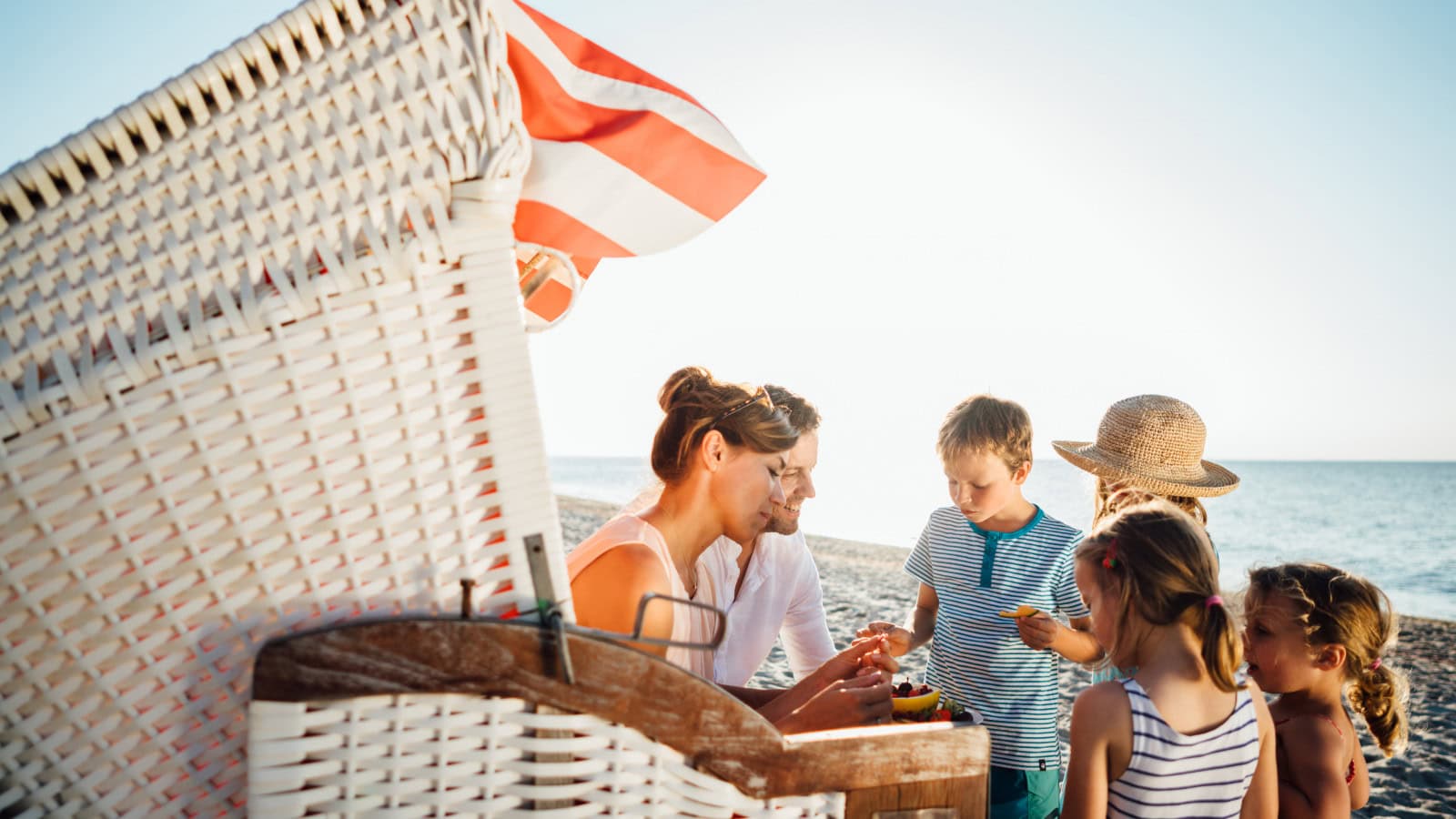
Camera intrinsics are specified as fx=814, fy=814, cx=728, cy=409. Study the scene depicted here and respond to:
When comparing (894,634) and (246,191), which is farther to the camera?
(894,634)

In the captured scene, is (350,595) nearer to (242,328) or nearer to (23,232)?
(242,328)

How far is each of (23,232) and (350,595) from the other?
21.6 inches

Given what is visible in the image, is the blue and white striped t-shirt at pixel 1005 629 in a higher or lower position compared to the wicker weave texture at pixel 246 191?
lower

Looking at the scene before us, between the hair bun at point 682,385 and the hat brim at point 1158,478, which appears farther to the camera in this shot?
the hat brim at point 1158,478

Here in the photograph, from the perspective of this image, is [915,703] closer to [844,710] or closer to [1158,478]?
[844,710]

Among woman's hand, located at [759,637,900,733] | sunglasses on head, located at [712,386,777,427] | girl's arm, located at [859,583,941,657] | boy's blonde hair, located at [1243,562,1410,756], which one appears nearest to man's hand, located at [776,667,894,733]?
woman's hand, located at [759,637,900,733]

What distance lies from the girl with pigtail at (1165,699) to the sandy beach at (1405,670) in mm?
4830

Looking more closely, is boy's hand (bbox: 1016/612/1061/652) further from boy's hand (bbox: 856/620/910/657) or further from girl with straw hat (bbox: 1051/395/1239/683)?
girl with straw hat (bbox: 1051/395/1239/683)

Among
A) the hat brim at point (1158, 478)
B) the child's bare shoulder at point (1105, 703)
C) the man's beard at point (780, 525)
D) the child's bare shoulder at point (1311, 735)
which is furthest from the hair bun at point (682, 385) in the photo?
the child's bare shoulder at point (1311, 735)

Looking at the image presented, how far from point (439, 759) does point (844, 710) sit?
1002 millimetres

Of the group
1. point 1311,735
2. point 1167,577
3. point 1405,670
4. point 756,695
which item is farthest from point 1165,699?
point 1405,670

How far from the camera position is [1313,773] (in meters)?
2.40

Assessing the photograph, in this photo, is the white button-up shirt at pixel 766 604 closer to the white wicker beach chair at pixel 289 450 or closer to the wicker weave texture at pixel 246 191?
the white wicker beach chair at pixel 289 450

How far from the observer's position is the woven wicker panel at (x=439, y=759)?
945 millimetres
